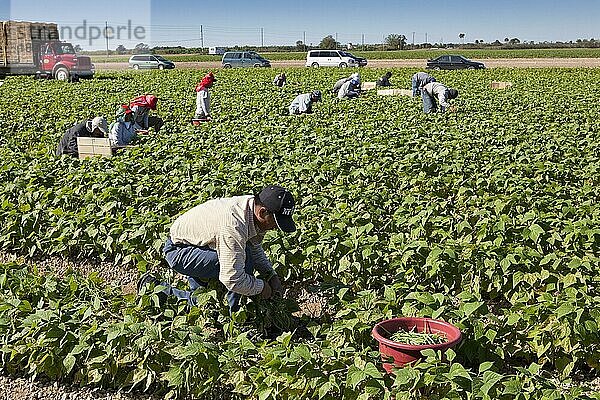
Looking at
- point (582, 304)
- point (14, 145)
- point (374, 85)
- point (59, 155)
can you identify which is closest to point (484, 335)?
point (582, 304)

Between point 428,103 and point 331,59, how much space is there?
28.9 meters

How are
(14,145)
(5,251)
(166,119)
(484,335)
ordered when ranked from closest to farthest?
(484,335), (5,251), (14,145), (166,119)

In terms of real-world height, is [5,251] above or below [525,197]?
below

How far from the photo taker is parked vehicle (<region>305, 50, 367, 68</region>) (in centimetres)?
4298

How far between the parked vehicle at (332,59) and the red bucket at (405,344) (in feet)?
128

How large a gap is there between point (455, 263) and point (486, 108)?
37.2 ft

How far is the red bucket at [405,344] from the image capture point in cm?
395

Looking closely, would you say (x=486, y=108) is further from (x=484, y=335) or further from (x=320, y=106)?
(x=484, y=335)

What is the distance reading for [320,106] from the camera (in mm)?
16734

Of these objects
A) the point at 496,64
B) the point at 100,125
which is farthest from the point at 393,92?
the point at 496,64

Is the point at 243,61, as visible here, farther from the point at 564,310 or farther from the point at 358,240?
the point at 564,310

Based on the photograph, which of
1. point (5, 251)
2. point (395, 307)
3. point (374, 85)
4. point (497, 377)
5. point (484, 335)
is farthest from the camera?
point (374, 85)

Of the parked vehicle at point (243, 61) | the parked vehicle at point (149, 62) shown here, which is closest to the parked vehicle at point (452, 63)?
the parked vehicle at point (243, 61)

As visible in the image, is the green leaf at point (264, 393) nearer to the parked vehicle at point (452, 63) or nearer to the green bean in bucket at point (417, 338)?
the green bean in bucket at point (417, 338)
